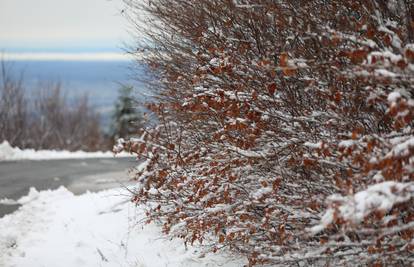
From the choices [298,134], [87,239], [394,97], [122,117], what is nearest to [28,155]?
[87,239]

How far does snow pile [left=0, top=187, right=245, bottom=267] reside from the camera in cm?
797

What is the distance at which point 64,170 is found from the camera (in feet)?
Answer: 60.1

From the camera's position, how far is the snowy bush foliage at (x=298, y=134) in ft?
12.7

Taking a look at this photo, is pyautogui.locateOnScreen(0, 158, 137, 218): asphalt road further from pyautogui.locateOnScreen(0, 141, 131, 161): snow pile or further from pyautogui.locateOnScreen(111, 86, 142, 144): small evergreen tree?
pyautogui.locateOnScreen(111, 86, 142, 144): small evergreen tree

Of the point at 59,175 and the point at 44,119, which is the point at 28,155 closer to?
the point at 59,175

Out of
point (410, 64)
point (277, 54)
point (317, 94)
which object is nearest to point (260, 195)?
point (317, 94)

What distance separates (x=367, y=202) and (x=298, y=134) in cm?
184

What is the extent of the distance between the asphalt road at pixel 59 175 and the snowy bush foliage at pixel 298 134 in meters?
7.17

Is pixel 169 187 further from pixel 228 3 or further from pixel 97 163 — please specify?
pixel 97 163

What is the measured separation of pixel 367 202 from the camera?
3.38 metres

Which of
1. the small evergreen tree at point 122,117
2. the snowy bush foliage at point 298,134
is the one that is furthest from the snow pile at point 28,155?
the small evergreen tree at point 122,117

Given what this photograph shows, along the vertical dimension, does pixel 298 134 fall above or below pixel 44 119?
above

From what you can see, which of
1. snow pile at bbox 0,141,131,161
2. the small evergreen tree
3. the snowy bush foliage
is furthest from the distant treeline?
the snowy bush foliage

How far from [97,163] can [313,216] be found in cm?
1665
